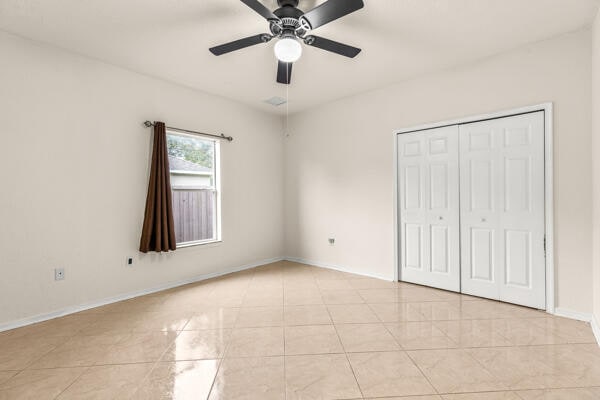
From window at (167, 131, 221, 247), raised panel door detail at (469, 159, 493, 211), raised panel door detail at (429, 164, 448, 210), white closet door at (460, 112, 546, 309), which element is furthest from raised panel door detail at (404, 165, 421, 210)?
window at (167, 131, 221, 247)

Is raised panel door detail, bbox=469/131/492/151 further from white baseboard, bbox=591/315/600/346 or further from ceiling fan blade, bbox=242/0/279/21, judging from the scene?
ceiling fan blade, bbox=242/0/279/21

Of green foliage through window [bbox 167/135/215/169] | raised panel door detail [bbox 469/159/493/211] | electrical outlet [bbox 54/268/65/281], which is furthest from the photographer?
green foliage through window [bbox 167/135/215/169]

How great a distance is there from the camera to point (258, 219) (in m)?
5.14

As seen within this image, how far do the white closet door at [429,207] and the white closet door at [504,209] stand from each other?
0.39 ft

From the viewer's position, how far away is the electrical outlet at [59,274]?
2963 mm

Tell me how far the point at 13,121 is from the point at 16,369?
2174 millimetres

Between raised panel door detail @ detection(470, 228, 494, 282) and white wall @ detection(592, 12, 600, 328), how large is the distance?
2.76 feet

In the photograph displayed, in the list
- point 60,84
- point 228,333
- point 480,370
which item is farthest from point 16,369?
point 480,370

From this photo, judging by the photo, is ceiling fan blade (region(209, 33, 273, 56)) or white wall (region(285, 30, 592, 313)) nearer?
ceiling fan blade (region(209, 33, 273, 56))

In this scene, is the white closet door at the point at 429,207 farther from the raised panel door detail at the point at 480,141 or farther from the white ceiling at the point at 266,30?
the white ceiling at the point at 266,30

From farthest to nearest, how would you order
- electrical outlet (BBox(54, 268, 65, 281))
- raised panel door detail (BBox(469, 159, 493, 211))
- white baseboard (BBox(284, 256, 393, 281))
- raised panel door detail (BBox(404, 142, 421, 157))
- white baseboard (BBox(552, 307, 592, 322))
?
white baseboard (BBox(284, 256, 393, 281)) → raised panel door detail (BBox(404, 142, 421, 157)) → raised panel door detail (BBox(469, 159, 493, 211)) → electrical outlet (BBox(54, 268, 65, 281)) → white baseboard (BBox(552, 307, 592, 322))

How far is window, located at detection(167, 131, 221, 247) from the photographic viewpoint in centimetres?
409

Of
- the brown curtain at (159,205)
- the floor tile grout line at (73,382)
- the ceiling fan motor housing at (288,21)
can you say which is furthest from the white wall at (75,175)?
the ceiling fan motor housing at (288,21)

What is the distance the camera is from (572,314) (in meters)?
2.78
